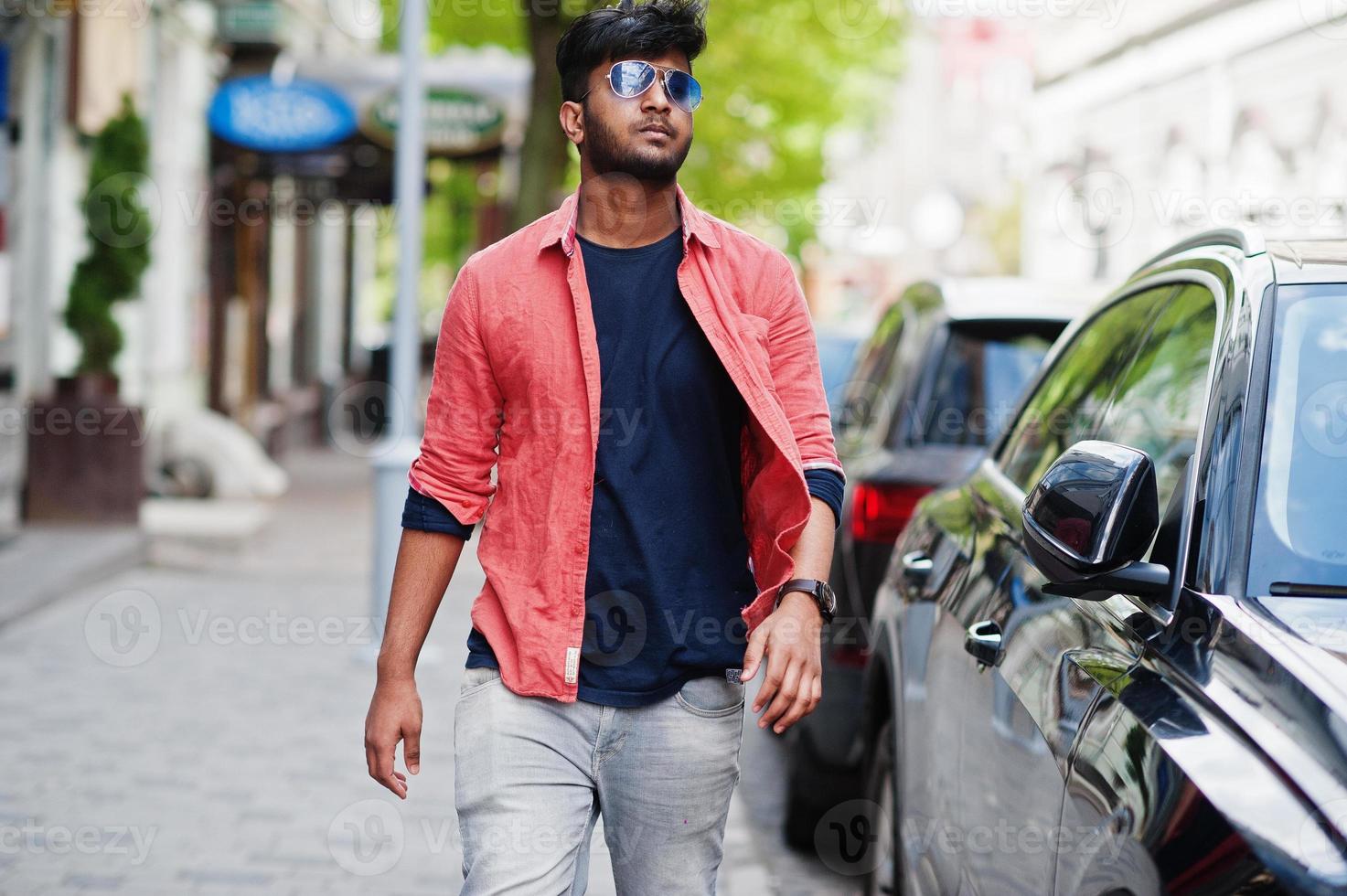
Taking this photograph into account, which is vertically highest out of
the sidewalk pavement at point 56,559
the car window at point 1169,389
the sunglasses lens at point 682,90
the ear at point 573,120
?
the sunglasses lens at point 682,90

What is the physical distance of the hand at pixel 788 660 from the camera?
2.70 metres

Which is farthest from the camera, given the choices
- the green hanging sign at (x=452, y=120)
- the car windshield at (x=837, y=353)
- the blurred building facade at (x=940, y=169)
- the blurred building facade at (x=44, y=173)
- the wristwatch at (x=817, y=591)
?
the blurred building facade at (x=940, y=169)

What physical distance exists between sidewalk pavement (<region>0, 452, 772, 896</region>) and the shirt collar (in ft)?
8.76

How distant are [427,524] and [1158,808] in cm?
129

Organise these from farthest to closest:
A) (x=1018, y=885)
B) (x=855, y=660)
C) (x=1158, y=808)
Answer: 1. (x=855, y=660)
2. (x=1018, y=885)
3. (x=1158, y=808)

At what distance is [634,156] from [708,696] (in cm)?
88

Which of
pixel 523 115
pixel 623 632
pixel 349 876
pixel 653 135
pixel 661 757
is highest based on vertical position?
pixel 523 115

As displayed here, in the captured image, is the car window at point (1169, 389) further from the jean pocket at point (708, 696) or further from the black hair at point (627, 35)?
the black hair at point (627, 35)

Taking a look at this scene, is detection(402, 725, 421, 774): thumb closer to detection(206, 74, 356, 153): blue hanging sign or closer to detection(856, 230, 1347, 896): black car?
detection(856, 230, 1347, 896): black car

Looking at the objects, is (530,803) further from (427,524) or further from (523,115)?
(523,115)

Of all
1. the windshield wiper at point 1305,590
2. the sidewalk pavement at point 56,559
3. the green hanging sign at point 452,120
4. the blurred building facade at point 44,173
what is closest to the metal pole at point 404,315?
the sidewalk pavement at point 56,559

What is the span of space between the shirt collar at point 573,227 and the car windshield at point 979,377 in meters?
3.05

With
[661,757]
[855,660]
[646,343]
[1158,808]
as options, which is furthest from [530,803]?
[855,660]

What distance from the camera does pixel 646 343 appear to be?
292 centimetres
